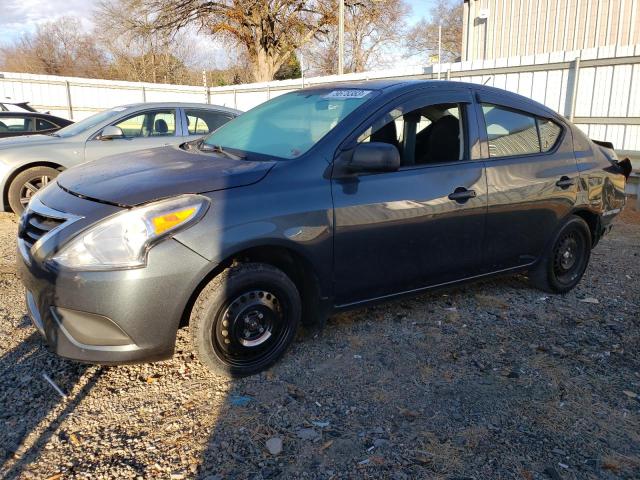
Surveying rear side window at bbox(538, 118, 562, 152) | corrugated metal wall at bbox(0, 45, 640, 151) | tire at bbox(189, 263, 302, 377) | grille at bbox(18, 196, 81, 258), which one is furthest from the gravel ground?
corrugated metal wall at bbox(0, 45, 640, 151)

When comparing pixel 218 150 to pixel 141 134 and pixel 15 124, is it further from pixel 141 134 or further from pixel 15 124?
pixel 15 124

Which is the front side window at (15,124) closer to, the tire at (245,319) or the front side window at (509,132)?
the tire at (245,319)

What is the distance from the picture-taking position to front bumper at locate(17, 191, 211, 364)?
2529 millimetres

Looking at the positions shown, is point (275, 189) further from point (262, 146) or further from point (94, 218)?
point (94, 218)

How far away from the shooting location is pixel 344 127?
3254mm

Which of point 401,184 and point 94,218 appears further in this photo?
point 401,184

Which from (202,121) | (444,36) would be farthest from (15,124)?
(444,36)

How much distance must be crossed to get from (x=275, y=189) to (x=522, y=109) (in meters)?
2.34

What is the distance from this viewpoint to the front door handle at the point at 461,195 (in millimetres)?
3576

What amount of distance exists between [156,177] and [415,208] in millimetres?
1605

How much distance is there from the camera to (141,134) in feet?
24.3

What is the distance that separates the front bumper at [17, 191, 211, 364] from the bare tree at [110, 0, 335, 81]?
87.7 ft

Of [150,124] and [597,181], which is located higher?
[150,124]

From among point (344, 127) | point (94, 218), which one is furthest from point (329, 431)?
point (344, 127)
